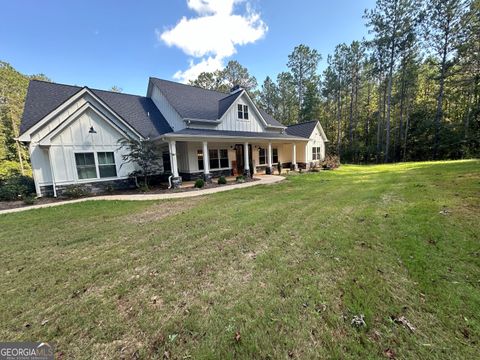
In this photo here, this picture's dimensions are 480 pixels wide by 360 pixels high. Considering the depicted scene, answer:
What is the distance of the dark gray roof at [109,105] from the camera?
1130 centimetres

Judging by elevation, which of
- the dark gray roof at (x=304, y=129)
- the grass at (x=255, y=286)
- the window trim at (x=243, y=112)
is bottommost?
the grass at (x=255, y=286)

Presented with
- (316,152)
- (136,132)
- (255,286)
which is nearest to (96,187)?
(136,132)

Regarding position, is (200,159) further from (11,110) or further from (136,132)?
(11,110)

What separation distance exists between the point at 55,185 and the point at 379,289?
13.2 metres

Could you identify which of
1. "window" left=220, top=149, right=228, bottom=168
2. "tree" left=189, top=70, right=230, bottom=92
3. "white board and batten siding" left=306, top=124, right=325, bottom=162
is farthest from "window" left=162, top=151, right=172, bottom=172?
"tree" left=189, top=70, right=230, bottom=92

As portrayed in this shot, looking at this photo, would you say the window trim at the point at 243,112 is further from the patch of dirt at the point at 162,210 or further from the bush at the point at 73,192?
the bush at the point at 73,192

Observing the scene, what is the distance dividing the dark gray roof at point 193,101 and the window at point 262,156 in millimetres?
4946

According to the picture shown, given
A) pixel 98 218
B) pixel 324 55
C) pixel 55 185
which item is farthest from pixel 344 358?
pixel 324 55

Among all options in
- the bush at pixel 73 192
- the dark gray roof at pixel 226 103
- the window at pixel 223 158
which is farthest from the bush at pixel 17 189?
the dark gray roof at pixel 226 103

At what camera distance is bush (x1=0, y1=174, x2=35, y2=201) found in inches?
386

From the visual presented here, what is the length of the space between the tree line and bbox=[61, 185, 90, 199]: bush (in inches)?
1119

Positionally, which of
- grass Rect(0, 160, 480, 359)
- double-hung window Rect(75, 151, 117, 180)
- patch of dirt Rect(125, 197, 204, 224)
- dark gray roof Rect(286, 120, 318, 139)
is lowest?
grass Rect(0, 160, 480, 359)

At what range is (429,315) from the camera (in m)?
2.22

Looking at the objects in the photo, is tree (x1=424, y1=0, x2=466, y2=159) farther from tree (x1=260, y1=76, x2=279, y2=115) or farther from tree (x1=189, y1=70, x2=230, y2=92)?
tree (x1=189, y1=70, x2=230, y2=92)
